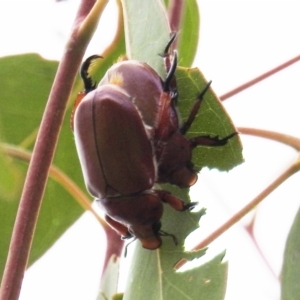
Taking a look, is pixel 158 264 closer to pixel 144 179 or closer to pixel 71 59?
pixel 144 179

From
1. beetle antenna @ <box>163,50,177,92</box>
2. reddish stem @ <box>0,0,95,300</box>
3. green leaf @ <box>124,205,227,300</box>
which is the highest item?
beetle antenna @ <box>163,50,177,92</box>


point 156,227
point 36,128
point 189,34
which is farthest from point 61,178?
point 189,34

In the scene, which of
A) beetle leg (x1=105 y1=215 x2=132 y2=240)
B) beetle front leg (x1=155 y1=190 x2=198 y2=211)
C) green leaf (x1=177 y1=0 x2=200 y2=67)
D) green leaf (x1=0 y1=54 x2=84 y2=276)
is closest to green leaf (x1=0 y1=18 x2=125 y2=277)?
green leaf (x1=0 y1=54 x2=84 y2=276)

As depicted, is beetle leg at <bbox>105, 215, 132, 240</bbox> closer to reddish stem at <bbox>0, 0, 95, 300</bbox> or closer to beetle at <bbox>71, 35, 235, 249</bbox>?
beetle at <bbox>71, 35, 235, 249</bbox>

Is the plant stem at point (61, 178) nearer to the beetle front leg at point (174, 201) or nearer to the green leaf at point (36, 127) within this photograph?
the green leaf at point (36, 127)

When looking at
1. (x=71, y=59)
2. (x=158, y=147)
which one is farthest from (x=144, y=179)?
(x=71, y=59)

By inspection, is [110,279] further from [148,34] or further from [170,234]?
[148,34]

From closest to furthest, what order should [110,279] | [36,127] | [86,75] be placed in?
[86,75] → [110,279] → [36,127]
